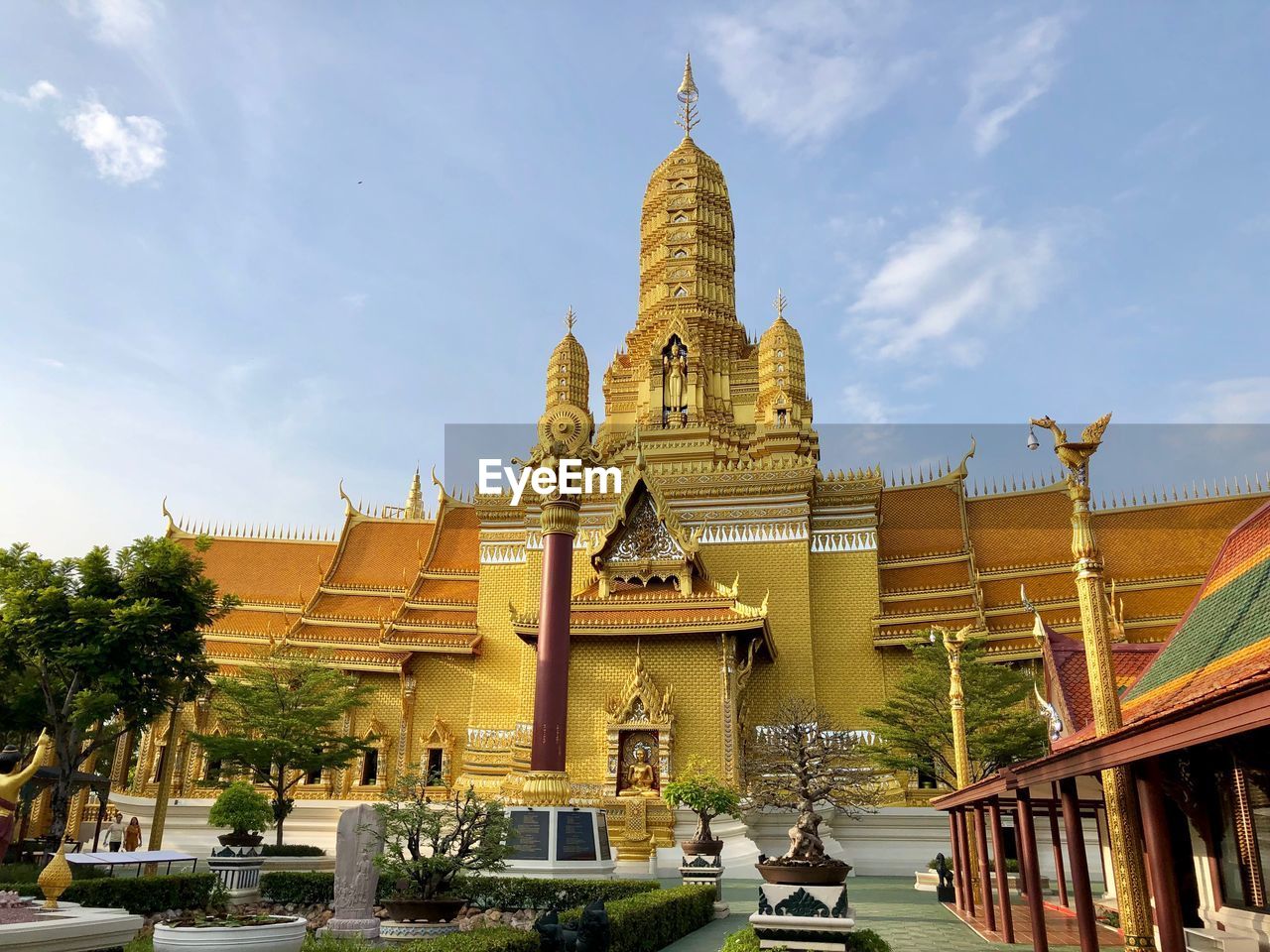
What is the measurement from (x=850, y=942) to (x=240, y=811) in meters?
12.5

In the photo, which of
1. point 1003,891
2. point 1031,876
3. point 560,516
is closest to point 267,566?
point 560,516

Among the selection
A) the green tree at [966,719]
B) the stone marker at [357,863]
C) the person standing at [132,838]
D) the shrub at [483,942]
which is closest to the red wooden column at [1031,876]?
the shrub at [483,942]

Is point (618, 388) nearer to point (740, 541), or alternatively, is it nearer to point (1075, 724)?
point (740, 541)

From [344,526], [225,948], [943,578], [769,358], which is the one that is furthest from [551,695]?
[344,526]

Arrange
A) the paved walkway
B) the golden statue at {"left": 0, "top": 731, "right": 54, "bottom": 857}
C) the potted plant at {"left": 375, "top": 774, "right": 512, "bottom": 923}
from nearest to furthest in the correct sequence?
the golden statue at {"left": 0, "top": 731, "right": 54, "bottom": 857} < the paved walkway < the potted plant at {"left": 375, "top": 774, "right": 512, "bottom": 923}

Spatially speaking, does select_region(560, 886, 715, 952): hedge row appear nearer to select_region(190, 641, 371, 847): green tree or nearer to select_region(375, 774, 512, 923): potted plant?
select_region(375, 774, 512, 923): potted plant

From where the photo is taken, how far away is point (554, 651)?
17688 millimetres

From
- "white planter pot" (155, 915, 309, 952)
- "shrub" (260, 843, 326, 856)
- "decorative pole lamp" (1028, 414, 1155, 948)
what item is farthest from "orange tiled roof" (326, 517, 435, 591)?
"decorative pole lamp" (1028, 414, 1155, 948)

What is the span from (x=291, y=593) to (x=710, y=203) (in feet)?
66.0

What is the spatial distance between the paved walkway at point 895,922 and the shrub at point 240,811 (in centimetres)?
847

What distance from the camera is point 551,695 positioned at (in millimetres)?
17297

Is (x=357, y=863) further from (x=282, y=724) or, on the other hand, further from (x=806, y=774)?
(x=282, y=724)

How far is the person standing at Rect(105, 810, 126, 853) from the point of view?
2305cm

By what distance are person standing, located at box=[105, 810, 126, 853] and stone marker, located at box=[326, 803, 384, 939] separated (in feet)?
44.6
